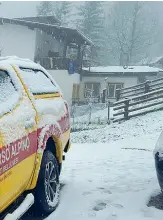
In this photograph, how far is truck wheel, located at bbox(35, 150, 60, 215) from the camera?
4.20 metres

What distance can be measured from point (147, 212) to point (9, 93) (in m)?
2.37

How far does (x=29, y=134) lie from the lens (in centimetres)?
371

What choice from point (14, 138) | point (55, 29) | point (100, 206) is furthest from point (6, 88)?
point (55, 29)

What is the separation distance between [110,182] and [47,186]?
177 cm

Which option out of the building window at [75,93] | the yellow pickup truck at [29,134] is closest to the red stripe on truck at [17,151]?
the yellow pickup truck at [29,134]

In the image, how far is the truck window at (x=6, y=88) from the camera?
11.8 feet

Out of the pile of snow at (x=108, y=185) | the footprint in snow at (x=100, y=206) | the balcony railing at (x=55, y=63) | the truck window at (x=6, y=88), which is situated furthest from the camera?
the balcony railing at (x=55, y=63)

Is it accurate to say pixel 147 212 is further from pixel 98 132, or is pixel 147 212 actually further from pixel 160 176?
pixel 98 132

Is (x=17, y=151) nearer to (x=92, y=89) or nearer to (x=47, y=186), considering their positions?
(x=47, y=186)

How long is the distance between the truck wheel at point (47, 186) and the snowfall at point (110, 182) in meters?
0.15

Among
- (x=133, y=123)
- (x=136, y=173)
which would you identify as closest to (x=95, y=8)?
(x=133, y=123)

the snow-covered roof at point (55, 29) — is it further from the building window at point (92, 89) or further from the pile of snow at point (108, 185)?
the pile of snow at point (108, 185)

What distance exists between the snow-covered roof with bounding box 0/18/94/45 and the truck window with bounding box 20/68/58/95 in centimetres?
2120

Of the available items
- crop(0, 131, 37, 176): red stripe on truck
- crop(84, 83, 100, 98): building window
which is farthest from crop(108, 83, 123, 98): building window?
crop(0, 131, 37, 176): red stripe on truck
